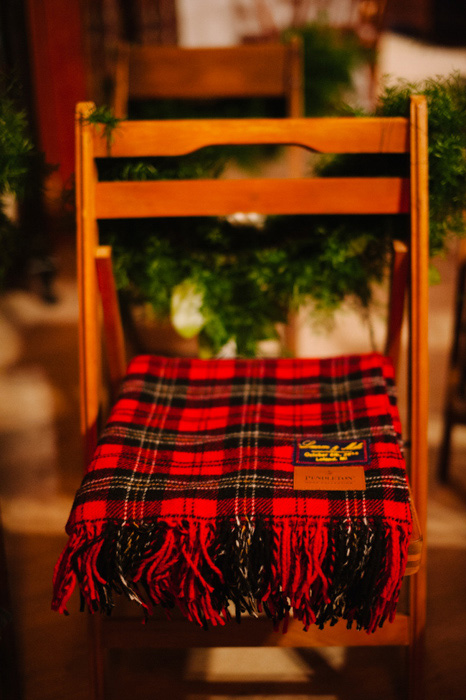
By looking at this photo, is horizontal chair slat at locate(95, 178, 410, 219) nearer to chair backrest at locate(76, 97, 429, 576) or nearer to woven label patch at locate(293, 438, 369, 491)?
chair backrest at locate(76, 97, 429, 576)

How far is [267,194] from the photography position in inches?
39.4

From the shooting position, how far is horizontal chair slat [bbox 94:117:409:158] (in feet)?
3.14

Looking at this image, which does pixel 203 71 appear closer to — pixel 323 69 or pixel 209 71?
pixel 209 71

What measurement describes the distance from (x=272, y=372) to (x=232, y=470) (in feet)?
0.76

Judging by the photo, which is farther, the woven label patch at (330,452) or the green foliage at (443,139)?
the green foliage at (443,139)

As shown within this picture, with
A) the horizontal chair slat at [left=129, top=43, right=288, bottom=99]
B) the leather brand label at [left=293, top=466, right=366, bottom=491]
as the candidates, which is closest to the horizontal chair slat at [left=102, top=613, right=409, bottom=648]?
the leather brand label at [left=293, top=466, right=366, bottom=491]

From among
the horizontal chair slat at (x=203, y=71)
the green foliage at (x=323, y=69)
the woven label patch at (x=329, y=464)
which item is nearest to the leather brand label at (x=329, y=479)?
the woven label patch at (x=329, y=464)

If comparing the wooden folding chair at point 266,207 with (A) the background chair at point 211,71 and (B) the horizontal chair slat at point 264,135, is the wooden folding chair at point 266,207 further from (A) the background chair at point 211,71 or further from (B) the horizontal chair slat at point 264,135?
(A) the background chair at point 211,71

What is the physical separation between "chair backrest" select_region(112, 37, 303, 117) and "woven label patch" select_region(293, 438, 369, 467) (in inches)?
45.9

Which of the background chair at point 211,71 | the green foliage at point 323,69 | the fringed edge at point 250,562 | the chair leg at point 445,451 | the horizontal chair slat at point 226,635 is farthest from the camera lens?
the green foliage at point 323,69

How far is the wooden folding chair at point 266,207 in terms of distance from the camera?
0.94 meters

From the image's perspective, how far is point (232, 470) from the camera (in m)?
0.83

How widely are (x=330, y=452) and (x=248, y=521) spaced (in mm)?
158

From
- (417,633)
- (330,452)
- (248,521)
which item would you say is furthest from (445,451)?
(248,521)
